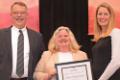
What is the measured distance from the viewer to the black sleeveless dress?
139 inches

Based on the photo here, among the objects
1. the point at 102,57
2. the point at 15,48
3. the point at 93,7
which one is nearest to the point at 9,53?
the point at 15,48

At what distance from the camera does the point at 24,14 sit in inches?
157

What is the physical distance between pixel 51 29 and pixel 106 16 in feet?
5.47

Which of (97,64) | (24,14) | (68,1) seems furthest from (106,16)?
(68,1)

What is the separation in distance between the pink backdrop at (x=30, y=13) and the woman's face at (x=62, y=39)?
1.32 meters

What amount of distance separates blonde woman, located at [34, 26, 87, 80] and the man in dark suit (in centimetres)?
12

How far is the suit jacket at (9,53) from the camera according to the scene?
3912 mm

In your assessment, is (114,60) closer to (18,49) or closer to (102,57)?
(102,57)

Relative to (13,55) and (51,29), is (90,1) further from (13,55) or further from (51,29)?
(13,55)

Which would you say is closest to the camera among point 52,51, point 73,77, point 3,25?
point 73,77

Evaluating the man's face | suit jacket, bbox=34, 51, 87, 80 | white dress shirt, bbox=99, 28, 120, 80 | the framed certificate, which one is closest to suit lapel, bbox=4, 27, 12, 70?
the man's face

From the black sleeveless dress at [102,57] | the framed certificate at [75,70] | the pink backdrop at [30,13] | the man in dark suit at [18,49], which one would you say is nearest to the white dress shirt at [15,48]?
the man in dark suit at [18,49]

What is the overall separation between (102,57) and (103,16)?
409mm

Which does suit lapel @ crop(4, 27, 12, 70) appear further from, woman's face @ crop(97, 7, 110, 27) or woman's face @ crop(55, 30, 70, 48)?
woman's face @ crop(97, 7, 110, 27)
